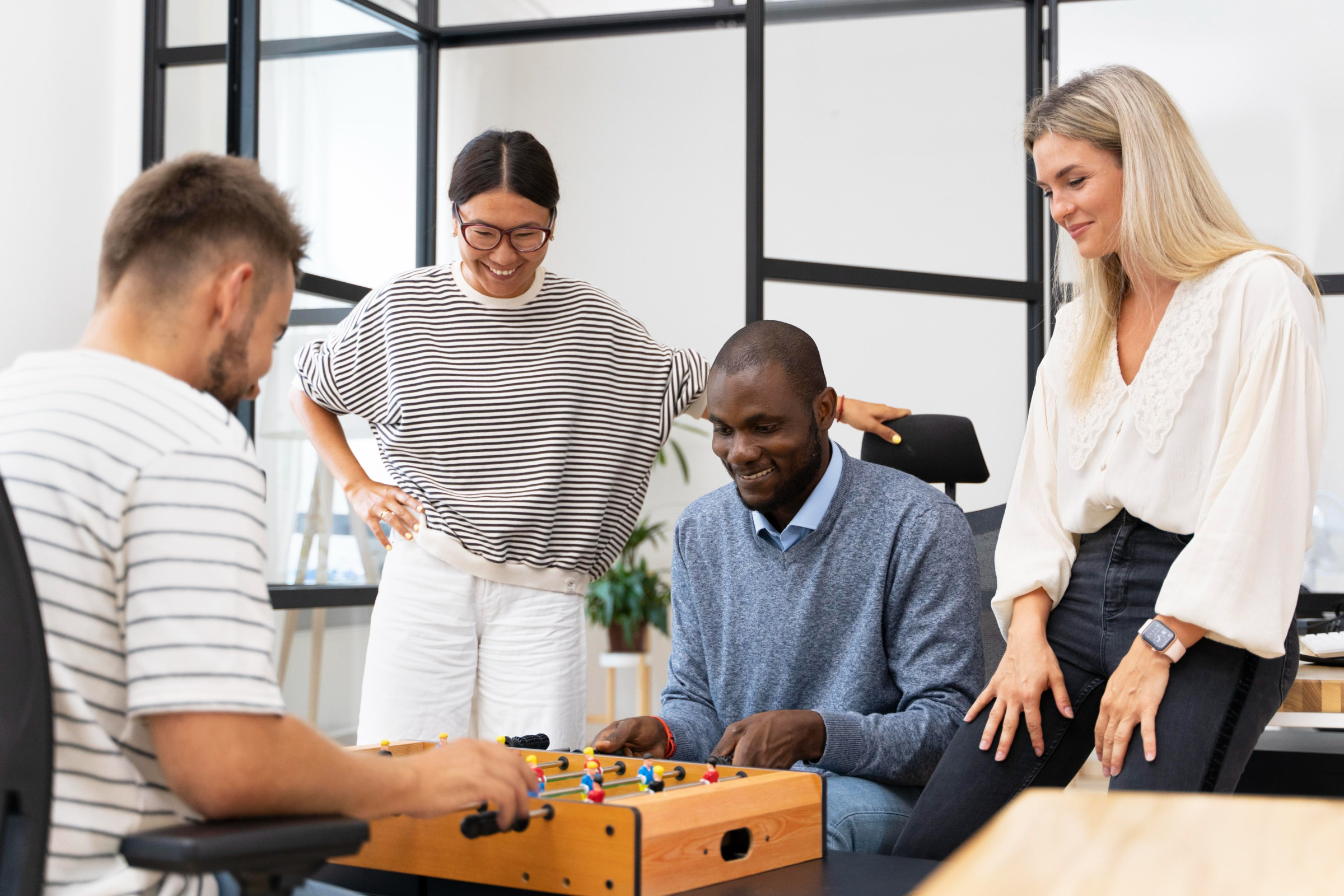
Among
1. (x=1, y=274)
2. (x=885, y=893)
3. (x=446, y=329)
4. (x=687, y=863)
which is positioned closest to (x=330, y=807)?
(x=687, y=863)

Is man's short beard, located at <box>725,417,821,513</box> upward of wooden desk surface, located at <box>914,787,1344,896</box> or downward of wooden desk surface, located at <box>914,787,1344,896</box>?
upward

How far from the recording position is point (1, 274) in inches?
114

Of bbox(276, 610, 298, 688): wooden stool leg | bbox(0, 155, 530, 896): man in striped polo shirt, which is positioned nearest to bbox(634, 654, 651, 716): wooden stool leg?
bbox(276, 610, 298, 688): wooden stool leg

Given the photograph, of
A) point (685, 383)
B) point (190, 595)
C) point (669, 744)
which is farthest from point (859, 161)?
point (190, 595)

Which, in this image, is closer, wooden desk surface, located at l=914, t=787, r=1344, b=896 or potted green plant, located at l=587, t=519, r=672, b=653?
→ wooden desk surface, located at l=914, t=787, r=1344, b=896

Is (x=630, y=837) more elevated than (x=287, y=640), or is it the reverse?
(x=630, y=837)

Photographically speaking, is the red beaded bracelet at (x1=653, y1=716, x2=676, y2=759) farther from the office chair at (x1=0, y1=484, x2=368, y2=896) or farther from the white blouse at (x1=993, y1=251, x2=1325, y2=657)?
the office chair at (x1=0, y1=484, x2=368, y2=896)

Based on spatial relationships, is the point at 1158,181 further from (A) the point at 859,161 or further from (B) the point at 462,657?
(A) the point at 859,161

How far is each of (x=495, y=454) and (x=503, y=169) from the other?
54cm

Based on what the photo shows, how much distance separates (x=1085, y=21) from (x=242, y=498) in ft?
11.0

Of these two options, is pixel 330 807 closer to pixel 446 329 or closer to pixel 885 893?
pixel 885 893

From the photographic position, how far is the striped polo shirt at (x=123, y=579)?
938mm

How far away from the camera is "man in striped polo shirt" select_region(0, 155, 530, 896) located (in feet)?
3.08

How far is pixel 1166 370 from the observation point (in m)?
1.59
